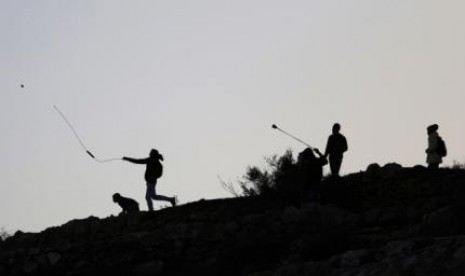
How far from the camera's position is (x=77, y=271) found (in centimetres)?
2059

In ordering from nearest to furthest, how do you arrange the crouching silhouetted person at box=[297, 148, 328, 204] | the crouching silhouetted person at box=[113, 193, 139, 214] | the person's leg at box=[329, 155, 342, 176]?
the crouching silhouetted person at box=[297, 148, 328, 204] → the person's leg at box=[329, 155, 342, 176] → the crouching silhouetted person at box=[113, 193, 139, 214]

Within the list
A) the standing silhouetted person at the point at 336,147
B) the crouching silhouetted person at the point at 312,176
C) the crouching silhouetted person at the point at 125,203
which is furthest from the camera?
the crouching silhouetted person at the point at 125,203

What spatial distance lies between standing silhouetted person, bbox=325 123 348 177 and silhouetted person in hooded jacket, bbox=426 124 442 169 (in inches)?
80.6

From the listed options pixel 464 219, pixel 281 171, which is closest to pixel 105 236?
pixel 281 171

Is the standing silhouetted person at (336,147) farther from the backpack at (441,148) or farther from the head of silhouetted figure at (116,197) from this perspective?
the head of silhouetted figure at (116,197)

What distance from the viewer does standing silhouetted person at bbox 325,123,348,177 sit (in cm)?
2142

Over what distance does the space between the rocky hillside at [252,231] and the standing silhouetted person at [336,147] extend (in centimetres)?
50

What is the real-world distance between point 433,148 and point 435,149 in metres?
0.05

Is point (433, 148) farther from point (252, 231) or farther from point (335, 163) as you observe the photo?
point (252, 231)

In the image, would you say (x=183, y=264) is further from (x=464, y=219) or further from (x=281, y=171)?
(x=464, y=219)

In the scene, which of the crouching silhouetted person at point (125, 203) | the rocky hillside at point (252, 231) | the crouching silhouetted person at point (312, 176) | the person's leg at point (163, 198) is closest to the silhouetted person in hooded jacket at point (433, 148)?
the rocky hillside at point (252, 231)

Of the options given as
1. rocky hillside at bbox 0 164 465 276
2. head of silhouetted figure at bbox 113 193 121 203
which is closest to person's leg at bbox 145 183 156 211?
rocky hillside at bbox 0 164 465 276

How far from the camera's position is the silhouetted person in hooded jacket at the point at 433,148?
22.0 metres

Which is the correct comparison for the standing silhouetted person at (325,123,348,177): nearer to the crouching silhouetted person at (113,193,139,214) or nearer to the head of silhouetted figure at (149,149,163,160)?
the head of silhouetted figure at (149,149,163,160)
